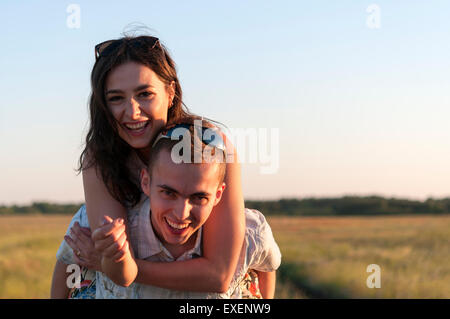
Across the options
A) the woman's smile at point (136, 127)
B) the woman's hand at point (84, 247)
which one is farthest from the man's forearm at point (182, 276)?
the woman's smile at point (136, 127)

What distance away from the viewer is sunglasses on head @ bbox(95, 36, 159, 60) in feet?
14.5

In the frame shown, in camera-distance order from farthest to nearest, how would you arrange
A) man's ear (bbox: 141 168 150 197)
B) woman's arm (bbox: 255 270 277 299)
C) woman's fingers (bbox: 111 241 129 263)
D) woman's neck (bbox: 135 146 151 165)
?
woman's arm (bbox: 255 270 277 299)
woman's neck (bbox: 135 146 151 165)
man's ear (bbox: 141 168 150 197)
woman's fingers (bbox: 111 241 129 263)

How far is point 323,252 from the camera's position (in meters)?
15.8

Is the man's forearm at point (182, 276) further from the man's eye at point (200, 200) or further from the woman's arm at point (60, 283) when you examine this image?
the woman's arm at point (60, 283)

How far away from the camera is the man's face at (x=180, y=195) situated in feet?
12.5

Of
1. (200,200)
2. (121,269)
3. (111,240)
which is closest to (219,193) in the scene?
(200,200)

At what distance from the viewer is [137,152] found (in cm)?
457

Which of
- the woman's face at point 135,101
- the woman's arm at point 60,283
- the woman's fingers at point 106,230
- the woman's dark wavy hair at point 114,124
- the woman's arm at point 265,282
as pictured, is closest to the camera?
the woman's fingers at point 106,230

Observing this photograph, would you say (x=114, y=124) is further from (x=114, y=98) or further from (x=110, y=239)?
(x=110, y=239)

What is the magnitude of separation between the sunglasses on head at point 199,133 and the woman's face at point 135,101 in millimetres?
156

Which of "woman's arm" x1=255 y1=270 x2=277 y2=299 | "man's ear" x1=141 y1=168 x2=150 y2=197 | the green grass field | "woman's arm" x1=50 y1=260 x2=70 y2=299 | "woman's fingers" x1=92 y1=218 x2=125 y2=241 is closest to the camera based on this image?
"woman's fingers" x1=92 y1=218 x2=125 y2=241

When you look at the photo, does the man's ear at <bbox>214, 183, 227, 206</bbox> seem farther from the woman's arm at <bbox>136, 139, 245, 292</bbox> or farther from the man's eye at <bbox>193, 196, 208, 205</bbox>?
the man's eye at <bbox>193, 196, 208, 205</bbox>

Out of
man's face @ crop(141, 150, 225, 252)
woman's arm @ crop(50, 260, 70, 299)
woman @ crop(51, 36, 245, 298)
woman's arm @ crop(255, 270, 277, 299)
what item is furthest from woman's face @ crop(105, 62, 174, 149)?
woman's arm @ crop(255, 270, 277, 299)
